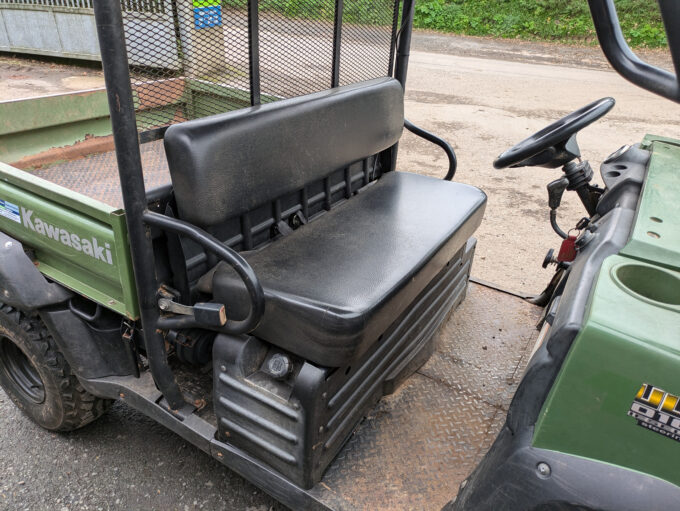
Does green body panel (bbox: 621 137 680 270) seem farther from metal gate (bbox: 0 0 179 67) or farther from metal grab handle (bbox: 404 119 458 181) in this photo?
metal gate (bbox: 0 0 179 67)

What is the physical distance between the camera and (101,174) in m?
2.59

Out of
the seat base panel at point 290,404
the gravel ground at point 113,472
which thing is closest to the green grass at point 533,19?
the seat base panel at point 290,404

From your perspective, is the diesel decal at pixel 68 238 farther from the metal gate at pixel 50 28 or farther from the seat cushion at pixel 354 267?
the metal gate at pixel 50 28

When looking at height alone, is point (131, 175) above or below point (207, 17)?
below

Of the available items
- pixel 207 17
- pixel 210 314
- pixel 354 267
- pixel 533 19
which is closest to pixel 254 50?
pixel 207 17

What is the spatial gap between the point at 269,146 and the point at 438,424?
1.16m

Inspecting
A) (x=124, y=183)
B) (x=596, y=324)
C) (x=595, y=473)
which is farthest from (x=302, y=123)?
(x=595, y=473)

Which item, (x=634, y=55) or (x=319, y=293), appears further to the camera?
(x=319, y=293)

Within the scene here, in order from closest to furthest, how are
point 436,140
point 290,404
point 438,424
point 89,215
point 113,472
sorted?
1. point 290,404
2. point 89,215
3. point 438,424
4. point 113,472
5. point 436,140

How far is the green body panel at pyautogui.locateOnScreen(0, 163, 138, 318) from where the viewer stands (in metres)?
1.62

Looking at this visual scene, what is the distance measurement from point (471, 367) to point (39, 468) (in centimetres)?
179

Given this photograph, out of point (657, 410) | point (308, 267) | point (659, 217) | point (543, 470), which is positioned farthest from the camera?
point (308, 267)

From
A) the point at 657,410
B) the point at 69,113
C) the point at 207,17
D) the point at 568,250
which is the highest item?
the point at 207,17

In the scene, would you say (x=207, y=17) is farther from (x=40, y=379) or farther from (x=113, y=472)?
(x=113, y=472)
